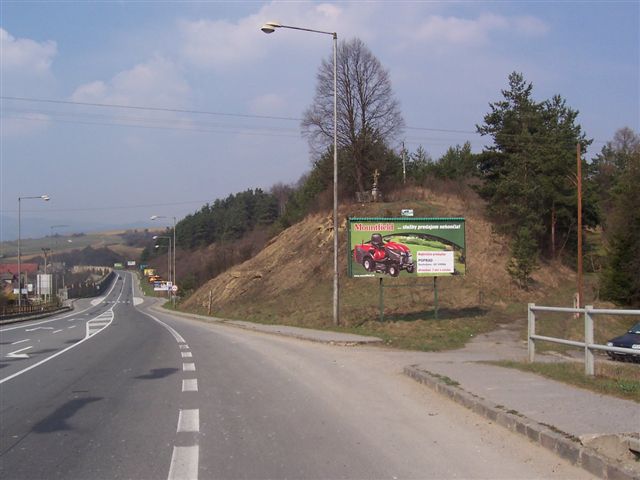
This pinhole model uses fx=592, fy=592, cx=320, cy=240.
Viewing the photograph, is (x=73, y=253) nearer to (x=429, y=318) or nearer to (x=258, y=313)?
(x=258, y=313)

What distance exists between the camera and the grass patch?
8.14 metres

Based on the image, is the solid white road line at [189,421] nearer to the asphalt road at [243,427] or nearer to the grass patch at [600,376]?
the asphalt road at [243,427]

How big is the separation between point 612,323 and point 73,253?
6907 inches

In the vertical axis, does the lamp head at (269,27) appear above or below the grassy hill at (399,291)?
above

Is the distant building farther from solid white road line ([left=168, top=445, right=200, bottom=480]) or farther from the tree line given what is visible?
solid white road line ([left=168, top=445, right=200, bottom=480])

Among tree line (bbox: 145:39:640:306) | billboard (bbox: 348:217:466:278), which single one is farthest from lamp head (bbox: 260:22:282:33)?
tree line (bbox: 145:39:640:306)

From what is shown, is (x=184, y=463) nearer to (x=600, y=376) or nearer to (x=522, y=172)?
(x=600, y=376)

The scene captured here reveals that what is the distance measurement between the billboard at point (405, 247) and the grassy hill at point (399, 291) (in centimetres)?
232

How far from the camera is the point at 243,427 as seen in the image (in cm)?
752

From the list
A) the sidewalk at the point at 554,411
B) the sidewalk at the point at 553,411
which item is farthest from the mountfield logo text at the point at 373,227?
the sidewalk at the point at 554,411

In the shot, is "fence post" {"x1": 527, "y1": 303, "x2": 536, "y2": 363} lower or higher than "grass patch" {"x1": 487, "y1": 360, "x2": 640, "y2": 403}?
higher

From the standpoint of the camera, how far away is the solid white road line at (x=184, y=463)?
5.55 meters

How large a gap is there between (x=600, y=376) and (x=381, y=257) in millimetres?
14352

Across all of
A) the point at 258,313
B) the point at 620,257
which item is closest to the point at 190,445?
the point at 258,313
